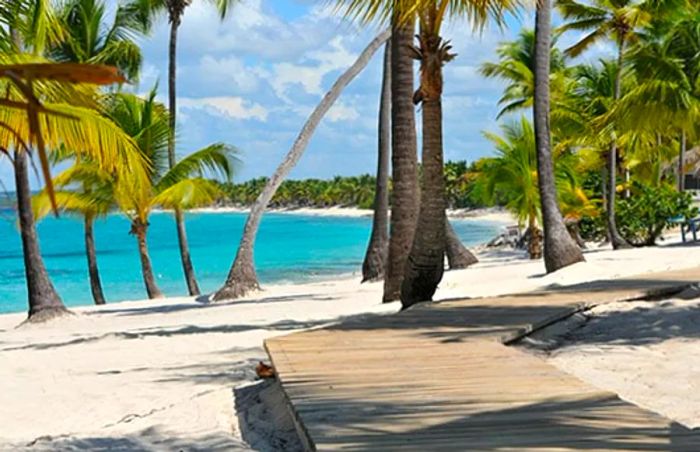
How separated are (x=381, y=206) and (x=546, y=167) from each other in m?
5.97

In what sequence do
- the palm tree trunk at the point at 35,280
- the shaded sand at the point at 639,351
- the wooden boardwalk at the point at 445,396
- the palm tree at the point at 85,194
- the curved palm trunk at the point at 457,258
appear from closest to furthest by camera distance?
1. the wooden boardwalk at the point at 445,396
2. the shaded sand at the point at 639,351
3. the palm tree trunk at the point at 35,280
4. the palm tree at the point at 85,194
5. the curved palm trunk at the point at 457,258

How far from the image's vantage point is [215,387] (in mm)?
8070

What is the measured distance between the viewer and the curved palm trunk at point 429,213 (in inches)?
444

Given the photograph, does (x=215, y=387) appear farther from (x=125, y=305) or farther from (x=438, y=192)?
(x=125, y=305)

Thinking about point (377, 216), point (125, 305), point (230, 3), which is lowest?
point (125, 305)

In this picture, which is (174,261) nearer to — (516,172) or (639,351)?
(516,172)

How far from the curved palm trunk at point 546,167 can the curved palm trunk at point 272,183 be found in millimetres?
4339

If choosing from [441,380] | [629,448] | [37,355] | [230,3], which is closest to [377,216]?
[230,3]

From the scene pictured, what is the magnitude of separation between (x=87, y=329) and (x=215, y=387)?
23.6 feet

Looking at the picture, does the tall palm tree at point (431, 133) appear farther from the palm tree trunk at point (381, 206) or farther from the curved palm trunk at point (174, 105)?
the curved palm trunk at point (174, 105)

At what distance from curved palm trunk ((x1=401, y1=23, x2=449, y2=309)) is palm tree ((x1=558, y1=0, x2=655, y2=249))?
13291 mm

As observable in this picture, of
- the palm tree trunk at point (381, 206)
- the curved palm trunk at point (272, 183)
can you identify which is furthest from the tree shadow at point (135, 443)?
the palm tree trunk at point (381, 206)

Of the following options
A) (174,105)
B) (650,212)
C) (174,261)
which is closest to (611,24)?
(650,212)

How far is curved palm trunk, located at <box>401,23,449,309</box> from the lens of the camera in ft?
37.0
